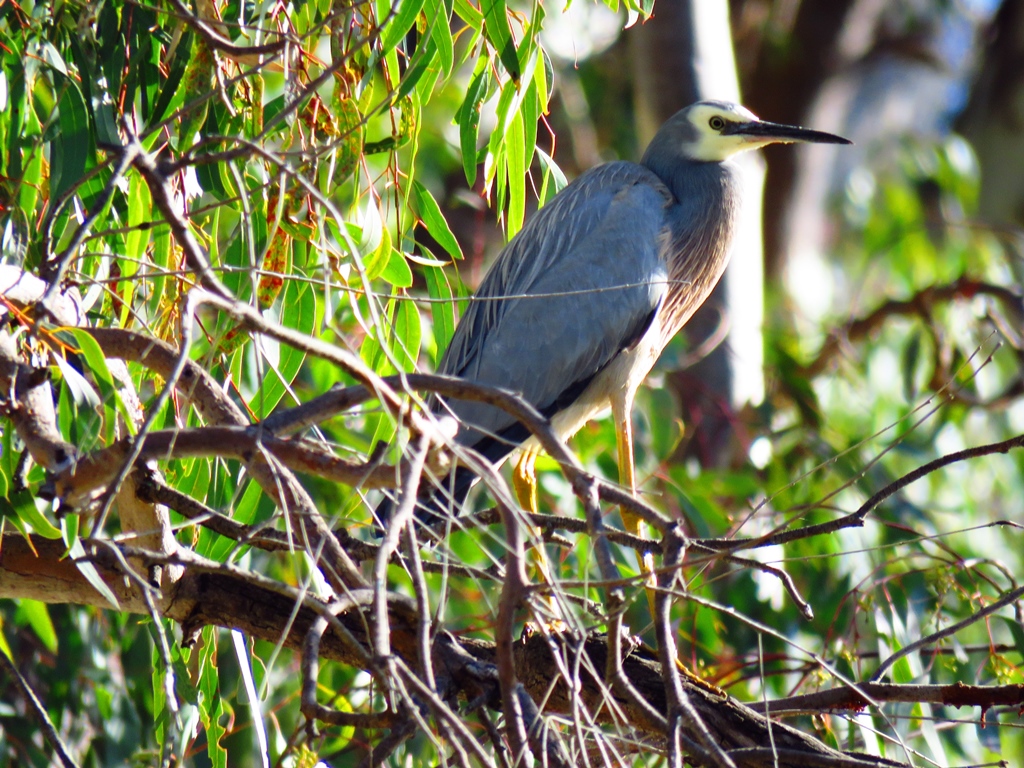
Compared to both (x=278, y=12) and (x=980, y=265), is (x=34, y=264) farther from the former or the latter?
(x=980, y=265)

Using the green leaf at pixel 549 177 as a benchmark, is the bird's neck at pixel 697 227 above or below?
above

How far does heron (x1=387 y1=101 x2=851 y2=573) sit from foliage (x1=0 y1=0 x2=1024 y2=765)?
0.77ft

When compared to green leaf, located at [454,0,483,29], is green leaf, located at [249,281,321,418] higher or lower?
lower

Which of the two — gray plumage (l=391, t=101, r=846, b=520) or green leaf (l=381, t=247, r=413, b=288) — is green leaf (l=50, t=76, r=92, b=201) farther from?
gray plumage (l=391, t=101, r=846, b=520)

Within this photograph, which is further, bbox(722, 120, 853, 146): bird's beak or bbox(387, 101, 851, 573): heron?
bbox(722, 120, 853, 146): bird's beak

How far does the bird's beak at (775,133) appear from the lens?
8.18 feet

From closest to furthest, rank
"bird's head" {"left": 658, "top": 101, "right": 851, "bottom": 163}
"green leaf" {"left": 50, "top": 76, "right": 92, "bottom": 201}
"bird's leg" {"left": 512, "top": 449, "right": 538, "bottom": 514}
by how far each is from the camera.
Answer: "green leaf" {"left": 50, "top": 76, "right": 92, "bottom": 201} → "bird's leg" {"left": 512, "top": 449, "right": 538, "bottom": 514} → "bird's head" {"left": 658, "top": 101, "right": 851, "bottom": 163}

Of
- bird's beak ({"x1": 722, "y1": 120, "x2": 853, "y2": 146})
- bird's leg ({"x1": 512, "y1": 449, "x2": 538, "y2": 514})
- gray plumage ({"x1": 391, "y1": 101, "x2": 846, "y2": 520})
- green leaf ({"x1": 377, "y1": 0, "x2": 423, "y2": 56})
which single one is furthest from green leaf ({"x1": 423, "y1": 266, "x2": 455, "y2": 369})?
bird's beak ({"x1": 722, "y1": 120, "x2": 853, "y2": 146})

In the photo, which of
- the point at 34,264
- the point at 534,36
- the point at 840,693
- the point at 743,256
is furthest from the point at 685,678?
the point at 743,256

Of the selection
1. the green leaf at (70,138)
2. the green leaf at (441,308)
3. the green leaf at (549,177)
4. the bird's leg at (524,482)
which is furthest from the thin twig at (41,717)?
the bird's leg at (524,482)

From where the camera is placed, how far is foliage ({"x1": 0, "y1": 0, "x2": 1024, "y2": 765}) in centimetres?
124

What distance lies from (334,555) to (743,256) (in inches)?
110

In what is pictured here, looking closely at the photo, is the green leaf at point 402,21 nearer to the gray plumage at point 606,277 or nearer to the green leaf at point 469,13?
the green leaf at point 469,13

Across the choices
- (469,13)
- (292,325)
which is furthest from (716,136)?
(292,325)
